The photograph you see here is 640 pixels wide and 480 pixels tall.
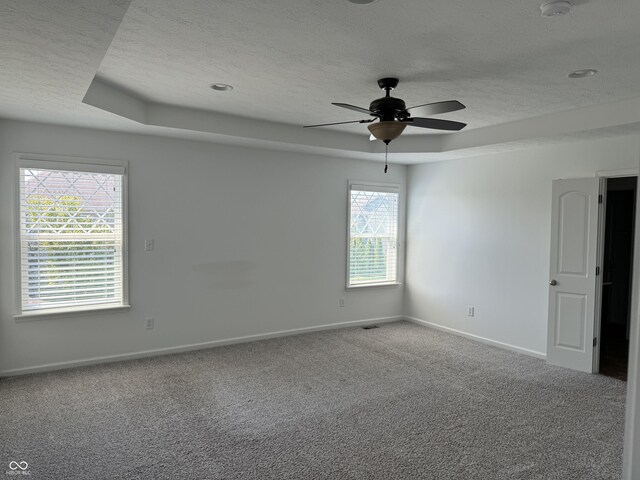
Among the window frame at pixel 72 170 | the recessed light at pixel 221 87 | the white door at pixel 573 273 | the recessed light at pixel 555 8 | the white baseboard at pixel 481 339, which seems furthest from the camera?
the white baseboard at pixel 481 339

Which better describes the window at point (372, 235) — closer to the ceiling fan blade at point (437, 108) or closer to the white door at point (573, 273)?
the white door at point (573, 273)

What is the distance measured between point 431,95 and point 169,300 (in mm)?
3516

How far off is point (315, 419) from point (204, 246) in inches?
102

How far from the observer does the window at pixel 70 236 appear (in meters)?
4.21

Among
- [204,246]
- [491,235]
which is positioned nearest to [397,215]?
[491,235]

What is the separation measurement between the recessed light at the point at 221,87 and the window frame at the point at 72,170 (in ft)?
5.07

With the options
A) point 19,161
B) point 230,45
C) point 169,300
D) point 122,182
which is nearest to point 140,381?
point 169,300

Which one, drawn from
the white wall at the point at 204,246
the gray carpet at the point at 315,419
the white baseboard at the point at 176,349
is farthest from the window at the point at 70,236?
the gray carpet at the point at 315,419

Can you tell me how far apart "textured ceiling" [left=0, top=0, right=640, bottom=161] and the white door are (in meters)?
0.77

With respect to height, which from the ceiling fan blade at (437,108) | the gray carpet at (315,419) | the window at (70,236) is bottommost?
the gray carpet at (315,419)

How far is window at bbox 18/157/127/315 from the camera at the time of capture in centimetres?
421

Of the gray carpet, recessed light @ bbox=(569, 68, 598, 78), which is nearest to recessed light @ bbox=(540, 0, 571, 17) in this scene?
recessed light @ bbox=(569, 68, 598, 78)

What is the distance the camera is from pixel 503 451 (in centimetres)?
293

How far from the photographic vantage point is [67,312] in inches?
171
